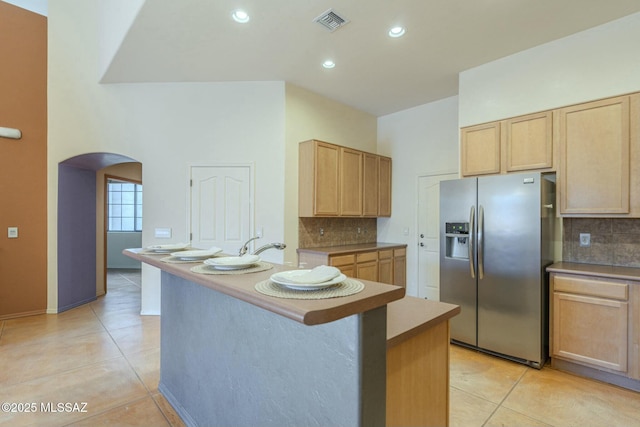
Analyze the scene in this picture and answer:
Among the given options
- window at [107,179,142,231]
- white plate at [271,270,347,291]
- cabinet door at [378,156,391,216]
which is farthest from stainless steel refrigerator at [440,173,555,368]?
window at [107,179,142,231]

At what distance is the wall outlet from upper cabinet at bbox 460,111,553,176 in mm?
765

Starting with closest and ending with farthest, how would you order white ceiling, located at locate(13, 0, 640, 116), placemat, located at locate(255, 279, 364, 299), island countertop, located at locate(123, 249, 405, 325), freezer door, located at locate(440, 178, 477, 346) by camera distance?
island countertop, located at locate(123, 249, 405, 325) → placemat, located at locate(255, 279, 364, 299) → white ceiling, located at locate(13, 0, 640, 116) → freezer door, located at locate(440, 178, 477, 346)

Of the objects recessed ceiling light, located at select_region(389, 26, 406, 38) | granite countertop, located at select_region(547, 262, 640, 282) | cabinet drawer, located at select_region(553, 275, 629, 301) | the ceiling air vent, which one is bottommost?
cabinet drawer, located at select_region(553, 275, 629, 301)

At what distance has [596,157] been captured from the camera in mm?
2719

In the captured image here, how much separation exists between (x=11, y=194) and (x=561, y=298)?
6.16 metres

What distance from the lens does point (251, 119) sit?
13.5 ft

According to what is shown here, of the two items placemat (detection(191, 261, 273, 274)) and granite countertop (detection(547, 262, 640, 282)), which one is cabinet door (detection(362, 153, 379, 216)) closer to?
granite countertop (detection(547, 262, 640, 282))

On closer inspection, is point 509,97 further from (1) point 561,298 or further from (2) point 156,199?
(2) point 156,199

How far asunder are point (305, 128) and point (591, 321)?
144 inches

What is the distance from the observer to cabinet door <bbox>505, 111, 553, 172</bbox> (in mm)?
2986

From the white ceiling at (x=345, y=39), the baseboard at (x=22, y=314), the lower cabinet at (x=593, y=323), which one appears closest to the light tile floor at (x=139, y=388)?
the lower cabinet at (x=593, y=323)

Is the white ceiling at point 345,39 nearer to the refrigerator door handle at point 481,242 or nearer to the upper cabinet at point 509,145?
the upper cabinet at point 509,145

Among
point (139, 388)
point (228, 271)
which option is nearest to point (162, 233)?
point (139, 388)

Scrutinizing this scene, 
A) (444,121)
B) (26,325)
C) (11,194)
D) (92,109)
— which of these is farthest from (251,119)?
(26,325)
